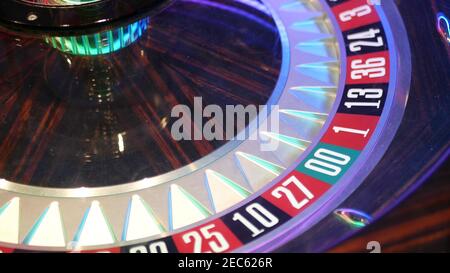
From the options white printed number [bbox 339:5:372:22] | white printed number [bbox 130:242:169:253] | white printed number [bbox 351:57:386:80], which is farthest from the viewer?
white printed number [bbox 339:5:372:22]

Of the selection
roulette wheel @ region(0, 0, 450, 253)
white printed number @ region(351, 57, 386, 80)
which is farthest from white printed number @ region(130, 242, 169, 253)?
white printed number @ region(351, 57, 386, 80)

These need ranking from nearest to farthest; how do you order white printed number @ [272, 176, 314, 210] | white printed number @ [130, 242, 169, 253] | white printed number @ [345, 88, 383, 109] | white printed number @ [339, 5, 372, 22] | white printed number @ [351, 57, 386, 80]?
white printed number @ [130, 242, 169, 253], white printed number @ [272, 176, 314, 210], white printed number @ [345, 88, 383, 109], white printed number @ [351, 57, 386, 80], white printed number @ [339, 5, 372, 22]

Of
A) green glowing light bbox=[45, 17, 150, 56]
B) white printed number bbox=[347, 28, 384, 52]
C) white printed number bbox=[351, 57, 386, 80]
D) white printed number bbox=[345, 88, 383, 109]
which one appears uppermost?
green glowing light bbox=[45, 17, 150, 56]

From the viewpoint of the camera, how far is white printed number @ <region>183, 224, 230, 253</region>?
1.61 m

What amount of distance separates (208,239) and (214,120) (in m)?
0.46

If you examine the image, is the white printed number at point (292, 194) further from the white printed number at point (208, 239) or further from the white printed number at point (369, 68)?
the white printed number at point (369, 68)

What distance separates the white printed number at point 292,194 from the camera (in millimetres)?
1701

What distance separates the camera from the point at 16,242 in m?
1.64

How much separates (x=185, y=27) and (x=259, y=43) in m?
0.28

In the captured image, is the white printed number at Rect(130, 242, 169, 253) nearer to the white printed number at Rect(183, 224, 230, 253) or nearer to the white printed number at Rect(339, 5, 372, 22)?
the white printed number at Rect(183, 224, 230, 253)

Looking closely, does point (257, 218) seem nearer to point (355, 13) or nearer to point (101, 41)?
point (101, 41)

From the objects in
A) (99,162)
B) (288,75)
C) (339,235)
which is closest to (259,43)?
(288,75)

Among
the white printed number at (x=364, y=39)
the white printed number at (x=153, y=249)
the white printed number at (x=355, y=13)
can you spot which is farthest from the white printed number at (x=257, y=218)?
the white printed number at (x=355, y=13)

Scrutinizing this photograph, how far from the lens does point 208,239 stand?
1.64 m
